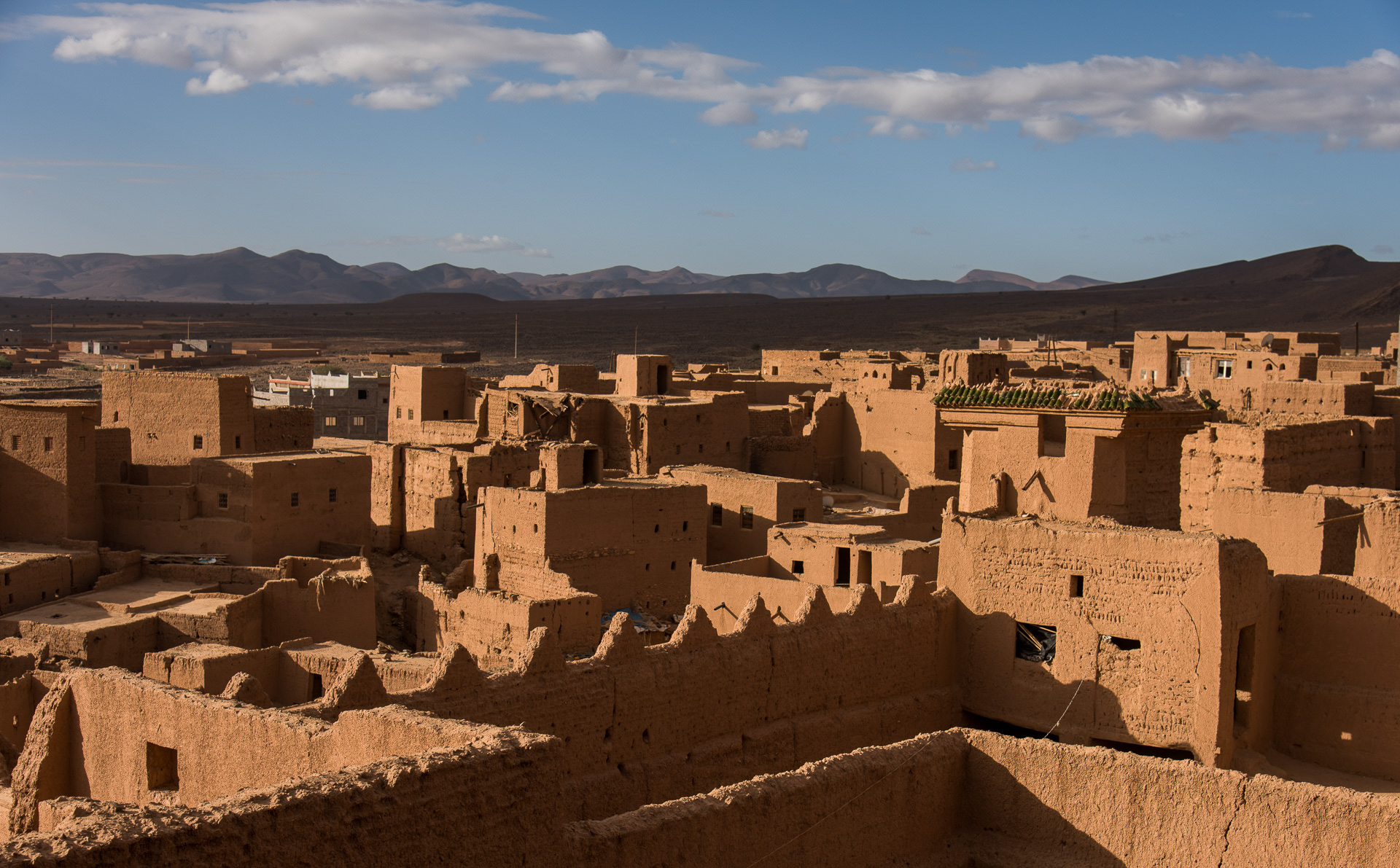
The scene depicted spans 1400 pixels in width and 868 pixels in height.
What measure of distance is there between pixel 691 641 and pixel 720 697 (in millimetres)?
587

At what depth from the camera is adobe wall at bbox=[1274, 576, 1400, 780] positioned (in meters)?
14.7

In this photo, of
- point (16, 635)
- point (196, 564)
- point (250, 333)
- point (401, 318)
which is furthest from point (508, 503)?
point (401, 318)

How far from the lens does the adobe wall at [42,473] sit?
24141 millimetres

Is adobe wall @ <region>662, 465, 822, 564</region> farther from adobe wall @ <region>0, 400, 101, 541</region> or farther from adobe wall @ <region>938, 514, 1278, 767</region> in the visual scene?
adobe wall @ <region>0, 400, 101, 541</region>

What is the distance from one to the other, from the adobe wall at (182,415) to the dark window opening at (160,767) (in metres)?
17.4

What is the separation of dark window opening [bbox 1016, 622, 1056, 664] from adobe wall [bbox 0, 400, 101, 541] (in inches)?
645

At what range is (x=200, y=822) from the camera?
21.7ft

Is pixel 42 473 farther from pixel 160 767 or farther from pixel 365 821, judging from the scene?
pixel 365 821

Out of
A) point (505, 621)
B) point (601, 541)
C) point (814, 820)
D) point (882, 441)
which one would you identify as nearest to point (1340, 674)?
point (814, 820)

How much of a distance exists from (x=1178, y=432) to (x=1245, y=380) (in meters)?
19.0

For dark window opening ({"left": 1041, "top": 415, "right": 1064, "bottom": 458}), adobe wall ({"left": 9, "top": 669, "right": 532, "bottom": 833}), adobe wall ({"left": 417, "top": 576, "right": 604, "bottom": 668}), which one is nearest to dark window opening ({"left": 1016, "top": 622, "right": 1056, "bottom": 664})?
dark window opening ({"left": 1041, "top": 415, "right": 1064, "bottom": 458})

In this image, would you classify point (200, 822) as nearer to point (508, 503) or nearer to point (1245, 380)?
point (508, 503)

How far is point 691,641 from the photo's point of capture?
12781 mm

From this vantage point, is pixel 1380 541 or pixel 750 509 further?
pixel 750 509
